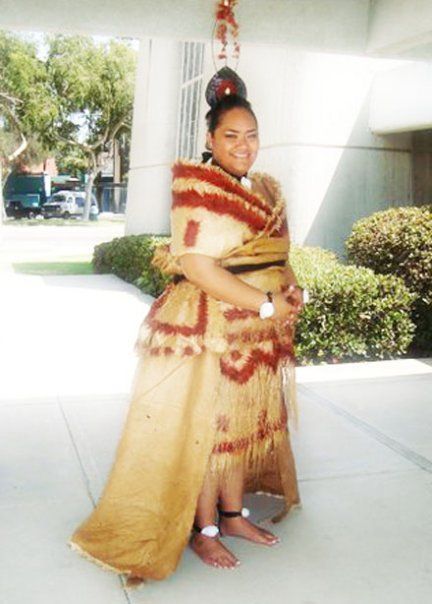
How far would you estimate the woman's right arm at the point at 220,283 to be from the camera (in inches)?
112

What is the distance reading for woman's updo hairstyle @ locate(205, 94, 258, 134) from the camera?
2.97m

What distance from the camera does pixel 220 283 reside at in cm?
284

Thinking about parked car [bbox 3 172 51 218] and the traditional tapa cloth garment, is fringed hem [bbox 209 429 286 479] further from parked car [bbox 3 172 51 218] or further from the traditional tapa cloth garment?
parked car [bbox 3 172 51 218]

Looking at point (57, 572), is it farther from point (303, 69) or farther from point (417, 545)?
point (303, 69)

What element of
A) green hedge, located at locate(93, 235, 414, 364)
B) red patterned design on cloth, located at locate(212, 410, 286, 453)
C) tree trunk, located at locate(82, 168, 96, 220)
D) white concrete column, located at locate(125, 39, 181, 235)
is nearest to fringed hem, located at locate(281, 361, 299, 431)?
red patterned design on cloth, located at locate(212, 410, 286, 453)

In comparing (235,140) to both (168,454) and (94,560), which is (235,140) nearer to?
(168,454)

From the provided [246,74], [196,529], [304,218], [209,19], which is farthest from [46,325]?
[196,529]

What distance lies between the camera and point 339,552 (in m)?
3.21

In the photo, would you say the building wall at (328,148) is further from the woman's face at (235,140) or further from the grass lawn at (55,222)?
the grass lawn at (55,222)

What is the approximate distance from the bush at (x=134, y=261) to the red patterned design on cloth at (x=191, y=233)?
6983mm

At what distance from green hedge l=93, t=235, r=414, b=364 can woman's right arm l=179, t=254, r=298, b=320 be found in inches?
158

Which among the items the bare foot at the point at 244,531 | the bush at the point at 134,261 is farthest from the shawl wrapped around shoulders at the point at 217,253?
the bush at the point at 134,261

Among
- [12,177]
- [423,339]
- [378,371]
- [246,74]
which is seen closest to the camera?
[378,371]

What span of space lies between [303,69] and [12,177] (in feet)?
136
